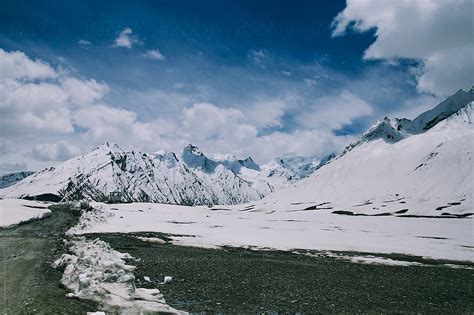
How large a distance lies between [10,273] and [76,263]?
150 inches

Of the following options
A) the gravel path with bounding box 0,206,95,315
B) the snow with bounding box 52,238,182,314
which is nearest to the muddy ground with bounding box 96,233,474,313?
the snow with bounding box 52,238,182,314

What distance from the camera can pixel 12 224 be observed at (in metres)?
54.3

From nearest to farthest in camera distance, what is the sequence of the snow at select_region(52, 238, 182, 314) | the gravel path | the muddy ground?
1. the gravel path
2. the snow at select_region(52, 238, 182, 314)
3. the muddy ground

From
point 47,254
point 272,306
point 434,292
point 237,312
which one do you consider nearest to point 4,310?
point 237,312

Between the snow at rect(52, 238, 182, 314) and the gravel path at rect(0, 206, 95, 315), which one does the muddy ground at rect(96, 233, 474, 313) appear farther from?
the gravel path at rect(0, 206, 95, 315)

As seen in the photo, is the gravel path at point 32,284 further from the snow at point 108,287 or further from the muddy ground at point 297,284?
the muddy ground at point 297,284

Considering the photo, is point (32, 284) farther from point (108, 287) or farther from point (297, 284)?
point (297, 284)

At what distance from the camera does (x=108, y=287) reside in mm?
21094

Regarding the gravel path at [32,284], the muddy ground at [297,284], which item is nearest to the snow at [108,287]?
the gravel path at [32,284]

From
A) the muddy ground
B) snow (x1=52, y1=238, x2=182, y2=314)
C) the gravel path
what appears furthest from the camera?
the muddy ground

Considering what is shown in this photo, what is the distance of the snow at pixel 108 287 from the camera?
18.6 m

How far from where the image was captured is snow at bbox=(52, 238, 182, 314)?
1858cm

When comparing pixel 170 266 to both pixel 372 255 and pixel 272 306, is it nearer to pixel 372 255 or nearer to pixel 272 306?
pixel 272 306

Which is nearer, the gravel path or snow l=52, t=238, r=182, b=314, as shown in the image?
the gravel path
